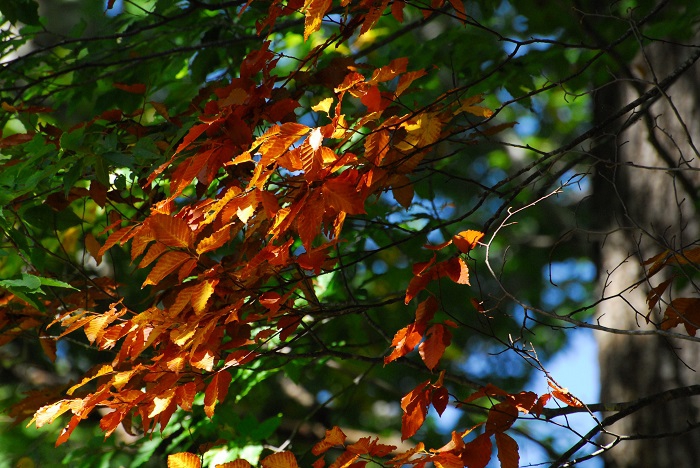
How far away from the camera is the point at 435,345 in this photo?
4.80ft

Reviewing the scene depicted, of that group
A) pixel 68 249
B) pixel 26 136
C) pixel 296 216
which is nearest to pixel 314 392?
pixel 68 249

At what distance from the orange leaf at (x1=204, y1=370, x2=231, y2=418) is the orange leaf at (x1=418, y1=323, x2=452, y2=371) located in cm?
43

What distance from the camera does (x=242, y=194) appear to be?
4.54ft

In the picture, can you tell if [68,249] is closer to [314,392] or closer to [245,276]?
[245,276]

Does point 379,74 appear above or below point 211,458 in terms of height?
above

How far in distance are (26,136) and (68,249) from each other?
108 centimetres

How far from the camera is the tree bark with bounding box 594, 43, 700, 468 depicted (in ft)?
8.67

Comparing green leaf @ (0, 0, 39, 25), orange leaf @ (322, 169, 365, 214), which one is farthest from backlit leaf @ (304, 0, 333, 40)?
green leaf @ (0, 0, 39, 25)

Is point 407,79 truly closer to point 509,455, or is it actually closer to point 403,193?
point 403,193

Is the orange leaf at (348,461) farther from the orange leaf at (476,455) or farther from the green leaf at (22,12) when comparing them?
the green leaf at (22,12)

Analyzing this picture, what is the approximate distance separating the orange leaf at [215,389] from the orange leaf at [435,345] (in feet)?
1.42

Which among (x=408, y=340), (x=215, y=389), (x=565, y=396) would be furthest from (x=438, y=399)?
(x=215, y=389)

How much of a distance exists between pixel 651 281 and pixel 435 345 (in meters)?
1.66

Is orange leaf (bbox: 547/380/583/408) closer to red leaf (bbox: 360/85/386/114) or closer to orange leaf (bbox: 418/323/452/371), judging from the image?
orange leaf (bbox: 418/323/452/371)
